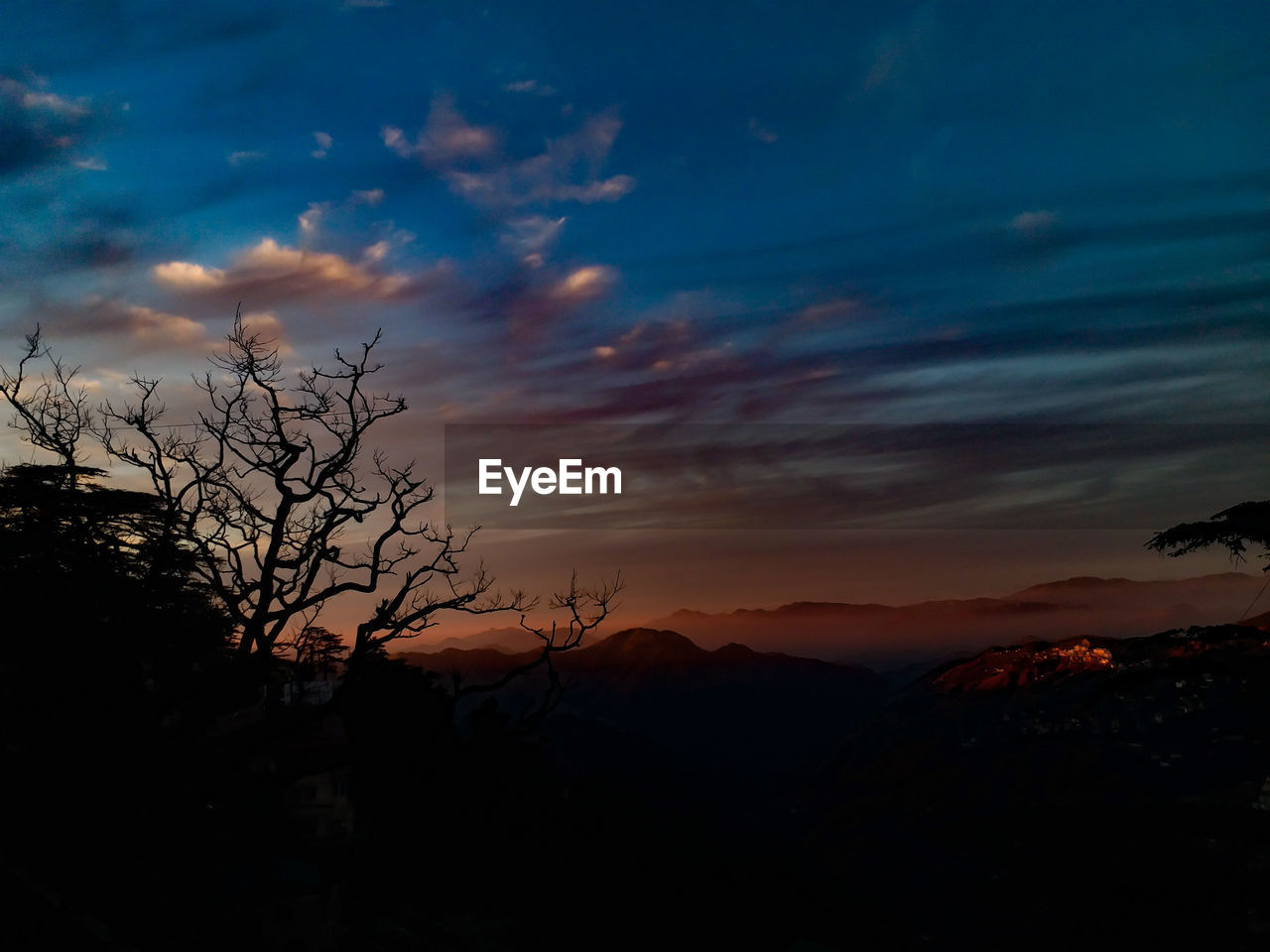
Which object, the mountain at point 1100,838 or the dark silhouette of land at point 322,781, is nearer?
the dark silhouette of land at point 322,781

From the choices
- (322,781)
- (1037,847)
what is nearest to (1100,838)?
(1037,847)

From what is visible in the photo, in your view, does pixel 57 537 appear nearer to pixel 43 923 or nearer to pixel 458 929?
pixel 43 923

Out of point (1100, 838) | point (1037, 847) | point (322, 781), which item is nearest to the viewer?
point (322, 781)

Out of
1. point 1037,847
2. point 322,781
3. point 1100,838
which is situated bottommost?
point 1037,847

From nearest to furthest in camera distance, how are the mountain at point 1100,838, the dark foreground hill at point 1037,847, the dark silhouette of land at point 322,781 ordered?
the dark silhouette of land at point 322,781 → the dark foreground hill at point 1037,847 → the mountain at point 1100,838

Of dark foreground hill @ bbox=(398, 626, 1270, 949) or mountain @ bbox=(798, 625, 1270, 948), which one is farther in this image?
mountain @ bbox=(798, 625, 1270, 948)

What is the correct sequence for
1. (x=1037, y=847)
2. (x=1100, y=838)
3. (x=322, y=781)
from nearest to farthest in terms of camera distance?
(x=322, y=781) → (x=1100, y=838) → (x=1037, y=847)

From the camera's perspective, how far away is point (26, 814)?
53.1 feet

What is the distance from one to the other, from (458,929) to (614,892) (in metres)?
34.7

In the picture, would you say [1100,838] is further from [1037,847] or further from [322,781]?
[322,781]

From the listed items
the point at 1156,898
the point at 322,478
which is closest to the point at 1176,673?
the point at 322,478

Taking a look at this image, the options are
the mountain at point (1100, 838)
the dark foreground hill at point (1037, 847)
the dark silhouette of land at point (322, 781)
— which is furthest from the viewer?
the mountain at point (1100, 838)

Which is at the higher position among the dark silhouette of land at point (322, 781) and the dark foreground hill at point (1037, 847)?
the dark silhouette of land at point (322, 781)

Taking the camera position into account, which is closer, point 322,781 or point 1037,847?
point 322,781
